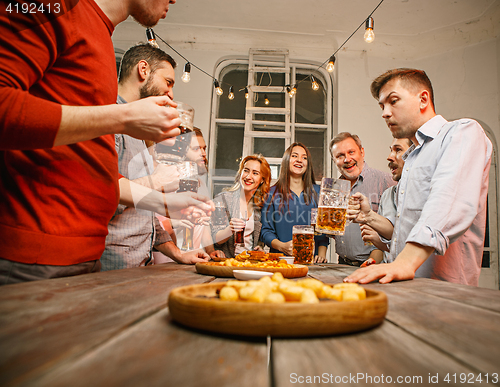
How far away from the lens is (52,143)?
0.67 m

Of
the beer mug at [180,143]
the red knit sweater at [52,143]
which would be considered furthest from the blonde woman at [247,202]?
the red knit sweater at [52,143]

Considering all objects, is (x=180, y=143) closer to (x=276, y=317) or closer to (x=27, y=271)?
(x=27, y=271)

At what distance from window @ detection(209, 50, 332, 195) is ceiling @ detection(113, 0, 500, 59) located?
0.35 meters

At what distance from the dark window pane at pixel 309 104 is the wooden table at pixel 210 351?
4.93 m

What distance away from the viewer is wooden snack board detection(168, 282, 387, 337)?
14.7 inches

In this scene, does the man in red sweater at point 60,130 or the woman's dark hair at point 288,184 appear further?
the woman's dark hair at point 288,184

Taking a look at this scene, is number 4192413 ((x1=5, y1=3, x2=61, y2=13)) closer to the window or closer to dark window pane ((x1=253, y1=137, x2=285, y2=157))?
A: the window

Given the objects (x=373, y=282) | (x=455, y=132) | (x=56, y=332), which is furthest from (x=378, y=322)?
(x=455, y=132)

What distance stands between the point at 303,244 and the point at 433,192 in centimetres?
78

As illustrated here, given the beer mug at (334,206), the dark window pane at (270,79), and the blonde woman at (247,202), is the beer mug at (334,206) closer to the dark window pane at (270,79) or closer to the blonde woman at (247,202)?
the blonde woman at (247,202)

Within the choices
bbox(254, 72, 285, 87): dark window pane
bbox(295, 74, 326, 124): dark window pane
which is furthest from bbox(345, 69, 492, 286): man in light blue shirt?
bbox(254, 72, 285, 87): dark window pane

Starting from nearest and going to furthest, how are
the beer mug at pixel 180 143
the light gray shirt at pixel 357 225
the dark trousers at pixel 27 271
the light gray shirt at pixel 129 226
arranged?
the dark trousers at pixel 27 271 < the beer mug at pixel 180 143 < the light gray shirt at pixel 129 226 < the light gray shirt at pixel 357 225

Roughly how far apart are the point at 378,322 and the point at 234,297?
0.23 m

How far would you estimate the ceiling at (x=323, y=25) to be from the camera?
406cm
